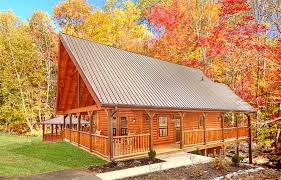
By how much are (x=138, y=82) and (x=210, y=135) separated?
279 inches

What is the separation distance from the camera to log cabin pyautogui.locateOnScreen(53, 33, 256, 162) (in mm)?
14672

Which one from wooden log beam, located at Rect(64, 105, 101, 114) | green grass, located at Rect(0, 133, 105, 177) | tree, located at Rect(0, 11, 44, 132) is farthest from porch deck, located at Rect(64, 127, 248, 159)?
tree, located at Rect(0, 11, 44, 132)

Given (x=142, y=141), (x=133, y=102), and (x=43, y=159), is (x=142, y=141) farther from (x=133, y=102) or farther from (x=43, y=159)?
(x=43, y=159)

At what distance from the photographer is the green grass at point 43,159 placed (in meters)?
12.7

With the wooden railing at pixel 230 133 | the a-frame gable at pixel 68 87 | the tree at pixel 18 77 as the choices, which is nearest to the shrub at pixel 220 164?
the a-frame gable at pixel 68 87

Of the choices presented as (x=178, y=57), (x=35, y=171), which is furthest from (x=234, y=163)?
(x=178, y=57)

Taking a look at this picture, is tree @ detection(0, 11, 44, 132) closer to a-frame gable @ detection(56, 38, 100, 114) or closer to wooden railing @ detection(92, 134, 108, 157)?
a-frame gable @ detection(56, 38, 100, 114)

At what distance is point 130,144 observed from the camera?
14.9 metres

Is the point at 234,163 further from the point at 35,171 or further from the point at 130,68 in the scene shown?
the point at 35,171

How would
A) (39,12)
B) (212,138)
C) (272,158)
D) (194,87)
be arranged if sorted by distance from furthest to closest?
(39,12), (272,158), (194,87), (212,138)

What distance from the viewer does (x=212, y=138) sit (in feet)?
67.6

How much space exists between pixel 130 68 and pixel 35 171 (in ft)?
29.3

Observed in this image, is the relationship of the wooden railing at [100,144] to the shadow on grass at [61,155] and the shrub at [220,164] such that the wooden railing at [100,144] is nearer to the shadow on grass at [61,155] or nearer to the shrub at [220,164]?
the shadow on grass at [61,155]

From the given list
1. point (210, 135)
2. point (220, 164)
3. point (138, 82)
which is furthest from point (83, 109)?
point (210, 135)
